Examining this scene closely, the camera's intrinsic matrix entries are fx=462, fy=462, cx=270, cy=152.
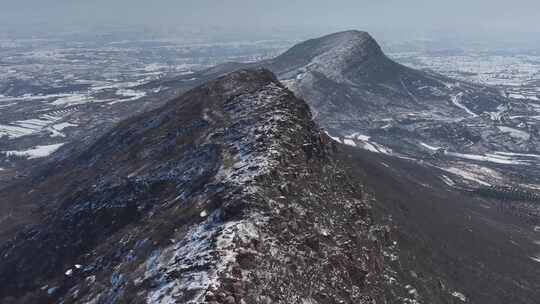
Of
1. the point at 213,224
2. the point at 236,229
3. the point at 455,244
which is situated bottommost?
the point at 455,244

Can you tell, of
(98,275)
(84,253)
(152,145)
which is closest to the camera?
(98,275)

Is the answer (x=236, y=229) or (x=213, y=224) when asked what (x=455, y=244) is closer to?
(x=213, y=224)

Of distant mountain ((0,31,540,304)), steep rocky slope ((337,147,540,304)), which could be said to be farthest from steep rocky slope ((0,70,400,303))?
steep rocky slope ((337,147,540,304))

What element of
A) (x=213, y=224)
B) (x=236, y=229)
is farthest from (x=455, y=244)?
(x=236, y=229)

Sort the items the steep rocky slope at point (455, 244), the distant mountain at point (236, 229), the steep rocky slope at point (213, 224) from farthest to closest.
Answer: the steep rocky slope at point (455, 244) < the distant mountain at point (236, 229) < the steep rocky slope at point (213, 224)

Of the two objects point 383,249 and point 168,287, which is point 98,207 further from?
point 383,249

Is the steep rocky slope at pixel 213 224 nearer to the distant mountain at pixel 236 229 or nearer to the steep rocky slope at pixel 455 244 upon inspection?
the distant mountain at pixel 236 229

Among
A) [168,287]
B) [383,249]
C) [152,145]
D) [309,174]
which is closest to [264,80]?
[152,145]

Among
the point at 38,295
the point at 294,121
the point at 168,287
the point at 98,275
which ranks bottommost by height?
the point at 38,295

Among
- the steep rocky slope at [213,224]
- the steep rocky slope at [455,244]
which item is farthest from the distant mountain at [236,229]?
Result: the steep rocky slope at [455,244]
